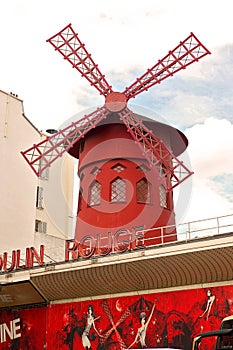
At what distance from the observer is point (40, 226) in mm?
26656

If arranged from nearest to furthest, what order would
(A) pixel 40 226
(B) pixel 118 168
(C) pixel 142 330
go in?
(C) pixel 142 330 → (B) pixel 118 168 → (A) pixel 40 226

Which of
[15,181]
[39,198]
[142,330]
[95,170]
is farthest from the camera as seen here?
[39,198]

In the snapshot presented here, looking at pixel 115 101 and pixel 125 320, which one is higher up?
pixel 115 101

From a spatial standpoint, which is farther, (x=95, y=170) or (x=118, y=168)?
(x=95, y=170)

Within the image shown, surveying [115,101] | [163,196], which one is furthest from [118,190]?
[115,101]

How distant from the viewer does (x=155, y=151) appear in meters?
19.2

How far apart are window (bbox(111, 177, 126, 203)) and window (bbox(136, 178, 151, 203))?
19.0 inches

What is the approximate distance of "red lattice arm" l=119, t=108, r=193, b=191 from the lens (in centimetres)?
1902

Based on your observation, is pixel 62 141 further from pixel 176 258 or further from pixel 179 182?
pixel 176 258

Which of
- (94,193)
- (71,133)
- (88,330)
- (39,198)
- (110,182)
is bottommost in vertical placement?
(88,330)

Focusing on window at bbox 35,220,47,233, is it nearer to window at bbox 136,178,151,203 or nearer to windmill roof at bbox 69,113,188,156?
windmill roof at bbox 69,113,188,156

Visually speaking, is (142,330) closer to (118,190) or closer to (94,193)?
(118,190)

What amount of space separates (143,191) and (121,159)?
54.3 inches

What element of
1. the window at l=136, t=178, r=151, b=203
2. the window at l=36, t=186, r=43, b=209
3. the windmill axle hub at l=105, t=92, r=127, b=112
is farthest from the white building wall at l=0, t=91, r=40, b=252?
the window at l=136, t=178, r=151, b=203
